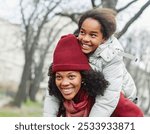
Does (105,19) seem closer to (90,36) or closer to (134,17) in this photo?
(90,36)

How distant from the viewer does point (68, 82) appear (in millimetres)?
748

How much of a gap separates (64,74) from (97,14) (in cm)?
16

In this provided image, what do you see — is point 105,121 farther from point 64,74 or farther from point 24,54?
point 24,54

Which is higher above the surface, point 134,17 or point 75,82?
point 134,17

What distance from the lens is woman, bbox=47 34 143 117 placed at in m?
0.73

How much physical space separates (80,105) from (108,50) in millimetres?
149

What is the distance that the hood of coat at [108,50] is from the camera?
732 millimetres

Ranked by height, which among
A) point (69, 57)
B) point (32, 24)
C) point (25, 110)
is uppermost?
point (32, 24)

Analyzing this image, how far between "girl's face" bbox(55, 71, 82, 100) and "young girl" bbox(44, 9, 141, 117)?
0.16 feet

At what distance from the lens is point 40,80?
1.01 meters

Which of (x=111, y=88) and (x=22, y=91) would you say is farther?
(x=22, y=91)

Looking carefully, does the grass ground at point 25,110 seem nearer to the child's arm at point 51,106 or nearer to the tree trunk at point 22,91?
the tree trunk at point 22,91

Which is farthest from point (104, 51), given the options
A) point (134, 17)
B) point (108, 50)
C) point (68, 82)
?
point (134, 17)

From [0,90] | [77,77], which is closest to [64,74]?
[77,77]
